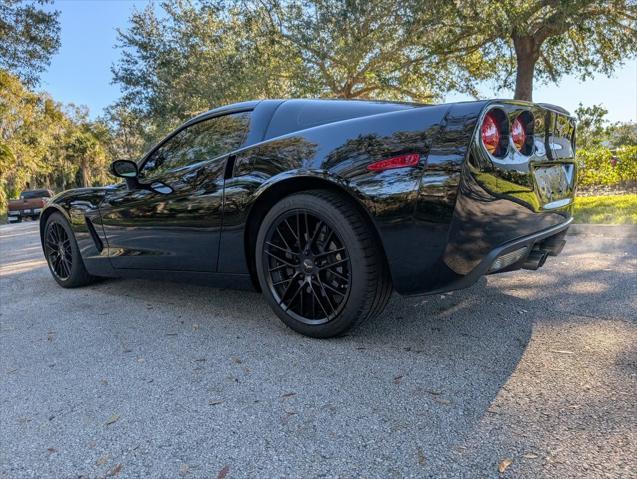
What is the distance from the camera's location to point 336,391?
2082mm

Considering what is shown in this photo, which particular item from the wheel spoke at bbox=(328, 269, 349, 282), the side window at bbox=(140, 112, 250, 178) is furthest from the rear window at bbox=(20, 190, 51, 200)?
the wheel spoke at bbox=(328, 269, 349, 282)

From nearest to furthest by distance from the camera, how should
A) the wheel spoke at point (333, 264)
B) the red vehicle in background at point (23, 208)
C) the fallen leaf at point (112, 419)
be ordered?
1. the fallen leaf at point (112, 419)
2. the wheel spoke at point (333, 264)
3. the red vehicle in background at point (23, 208)

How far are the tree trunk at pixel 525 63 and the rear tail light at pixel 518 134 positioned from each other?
9.17 m

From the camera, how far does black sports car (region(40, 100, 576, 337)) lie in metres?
2.20

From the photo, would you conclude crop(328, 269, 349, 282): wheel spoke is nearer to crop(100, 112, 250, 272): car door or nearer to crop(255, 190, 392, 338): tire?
crop(255, 190, 392, 338): tire

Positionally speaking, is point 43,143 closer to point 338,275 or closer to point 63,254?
point 63,254

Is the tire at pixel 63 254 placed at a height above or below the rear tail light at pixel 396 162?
below

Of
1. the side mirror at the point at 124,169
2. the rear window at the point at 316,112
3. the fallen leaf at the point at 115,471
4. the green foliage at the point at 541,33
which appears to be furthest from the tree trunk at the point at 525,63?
the fallen leaf at the point at 115,471

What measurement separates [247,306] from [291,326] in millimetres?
789

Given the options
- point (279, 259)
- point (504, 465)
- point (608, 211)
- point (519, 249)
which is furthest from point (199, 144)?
→ point (608, 211)

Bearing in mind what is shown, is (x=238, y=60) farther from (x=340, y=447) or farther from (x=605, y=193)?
(x=340, y=447)

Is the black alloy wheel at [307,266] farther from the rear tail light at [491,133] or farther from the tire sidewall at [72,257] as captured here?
the tire sidewall at [72,257]

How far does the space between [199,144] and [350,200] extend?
1.42 meters

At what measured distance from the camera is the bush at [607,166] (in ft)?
34.7
